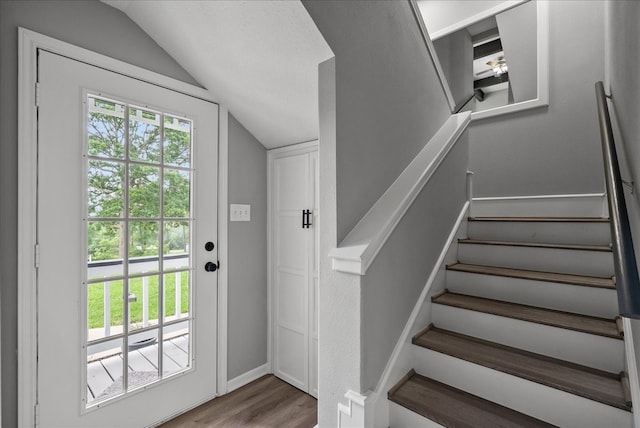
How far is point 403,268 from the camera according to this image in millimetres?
1433

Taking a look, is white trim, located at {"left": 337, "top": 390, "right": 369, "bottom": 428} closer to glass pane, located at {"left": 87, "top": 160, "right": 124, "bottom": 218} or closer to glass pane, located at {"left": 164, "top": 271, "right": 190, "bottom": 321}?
glass pane, located at {"left": 164, "top": 271, "right": 190, "bottom": 321}

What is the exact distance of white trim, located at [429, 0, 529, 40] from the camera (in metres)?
2.37

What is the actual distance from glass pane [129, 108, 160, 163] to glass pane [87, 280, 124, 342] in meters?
0.73

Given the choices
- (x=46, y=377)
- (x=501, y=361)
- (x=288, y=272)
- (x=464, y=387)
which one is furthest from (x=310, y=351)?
(x=46, y=377)

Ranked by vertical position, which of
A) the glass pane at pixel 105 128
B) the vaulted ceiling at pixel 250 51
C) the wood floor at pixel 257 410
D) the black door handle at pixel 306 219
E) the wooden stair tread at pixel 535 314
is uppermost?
the vaulted ceiling at pixel 250 51

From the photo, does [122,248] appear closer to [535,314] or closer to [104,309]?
[104,309]

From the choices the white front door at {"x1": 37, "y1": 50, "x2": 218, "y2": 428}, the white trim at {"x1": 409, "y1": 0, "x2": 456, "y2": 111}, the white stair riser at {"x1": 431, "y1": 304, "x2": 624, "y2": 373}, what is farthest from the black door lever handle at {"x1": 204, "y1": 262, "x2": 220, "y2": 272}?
the white trim at {"x1": 409, "y1": 0, "x2": 456, "y2": 111}

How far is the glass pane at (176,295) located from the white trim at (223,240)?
238mm

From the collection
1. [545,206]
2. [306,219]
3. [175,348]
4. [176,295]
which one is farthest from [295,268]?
[545,206]

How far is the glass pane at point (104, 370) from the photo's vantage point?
1611 millimetres

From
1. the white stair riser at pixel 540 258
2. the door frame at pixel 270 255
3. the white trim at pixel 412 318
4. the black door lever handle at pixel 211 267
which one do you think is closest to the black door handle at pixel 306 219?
the door frame at pixel 270 255

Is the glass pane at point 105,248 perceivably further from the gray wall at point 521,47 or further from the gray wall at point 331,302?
the gray wall at point 521,47

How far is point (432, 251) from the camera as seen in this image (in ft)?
5.63

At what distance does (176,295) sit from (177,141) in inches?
38.6
